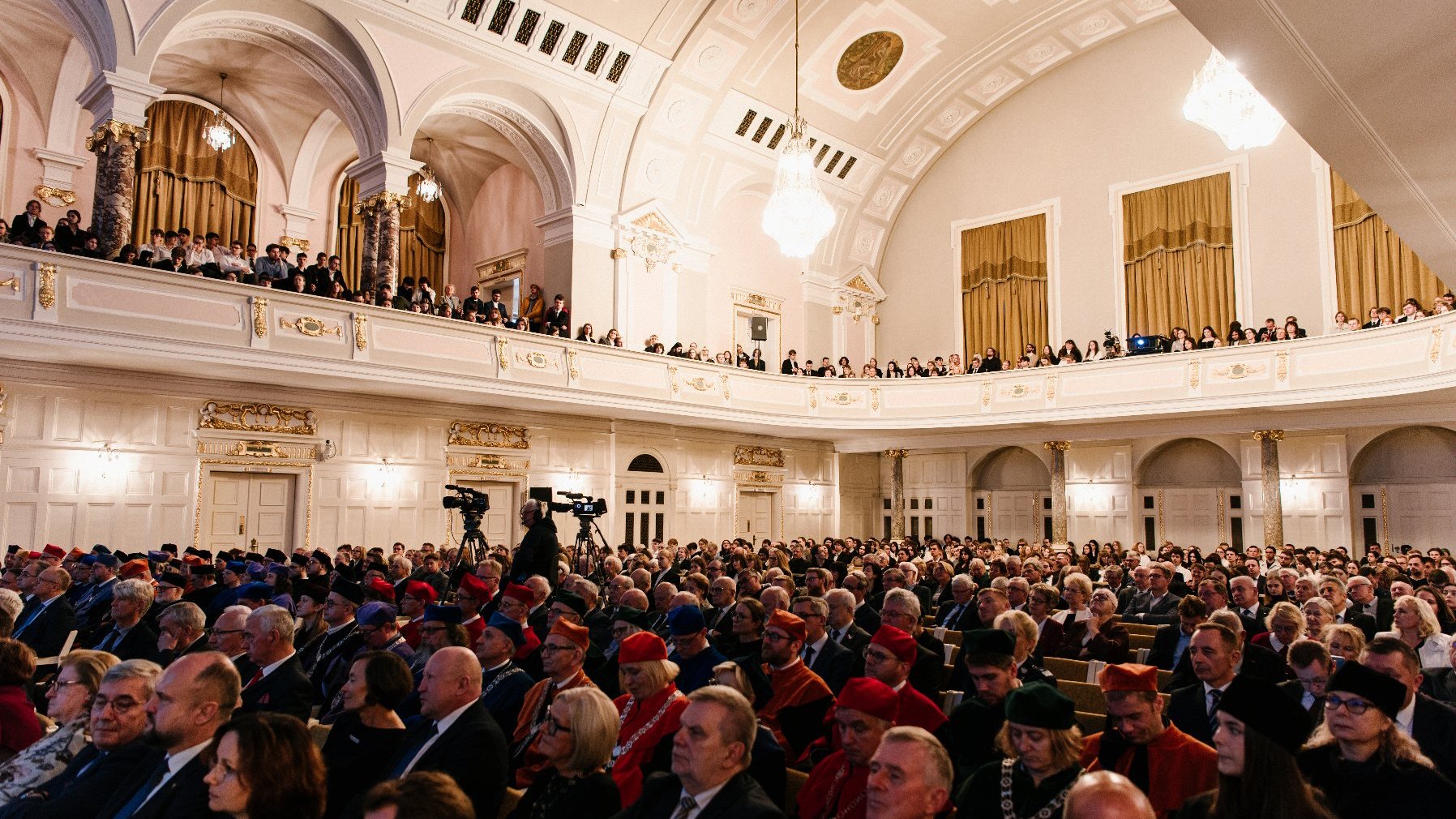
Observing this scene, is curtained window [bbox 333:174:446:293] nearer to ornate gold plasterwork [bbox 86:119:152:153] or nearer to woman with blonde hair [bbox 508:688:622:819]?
ornate gold plasterwork [bbox 86:119:152:153]

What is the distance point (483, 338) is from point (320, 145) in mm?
6135

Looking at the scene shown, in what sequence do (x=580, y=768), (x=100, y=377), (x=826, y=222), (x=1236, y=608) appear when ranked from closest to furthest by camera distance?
1. (x=580, y=768)
2. (x=1236, y=608)
3. (x=100, y=377)
4. (x=826, y=222)

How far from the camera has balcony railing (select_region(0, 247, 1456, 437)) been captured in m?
10.2

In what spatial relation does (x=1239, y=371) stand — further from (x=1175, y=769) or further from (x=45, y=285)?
(x=45, y=285)

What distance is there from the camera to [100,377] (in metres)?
11.5

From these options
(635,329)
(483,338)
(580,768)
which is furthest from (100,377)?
(580,768)

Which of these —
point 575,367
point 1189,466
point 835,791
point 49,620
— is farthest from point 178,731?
point 1189,466

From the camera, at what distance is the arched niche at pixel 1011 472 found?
65.0 feet

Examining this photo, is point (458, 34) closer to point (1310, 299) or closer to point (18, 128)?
point (18, 128)

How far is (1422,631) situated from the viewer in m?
5.21

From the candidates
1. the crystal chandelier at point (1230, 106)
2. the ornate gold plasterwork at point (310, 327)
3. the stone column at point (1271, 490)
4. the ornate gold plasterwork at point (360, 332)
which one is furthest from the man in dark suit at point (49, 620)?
the stone column at point (1271, 490)

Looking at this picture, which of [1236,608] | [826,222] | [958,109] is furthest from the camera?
[958,109]

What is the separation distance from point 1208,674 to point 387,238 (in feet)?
40.1

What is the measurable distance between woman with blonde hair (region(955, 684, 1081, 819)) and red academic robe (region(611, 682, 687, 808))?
1233mm
